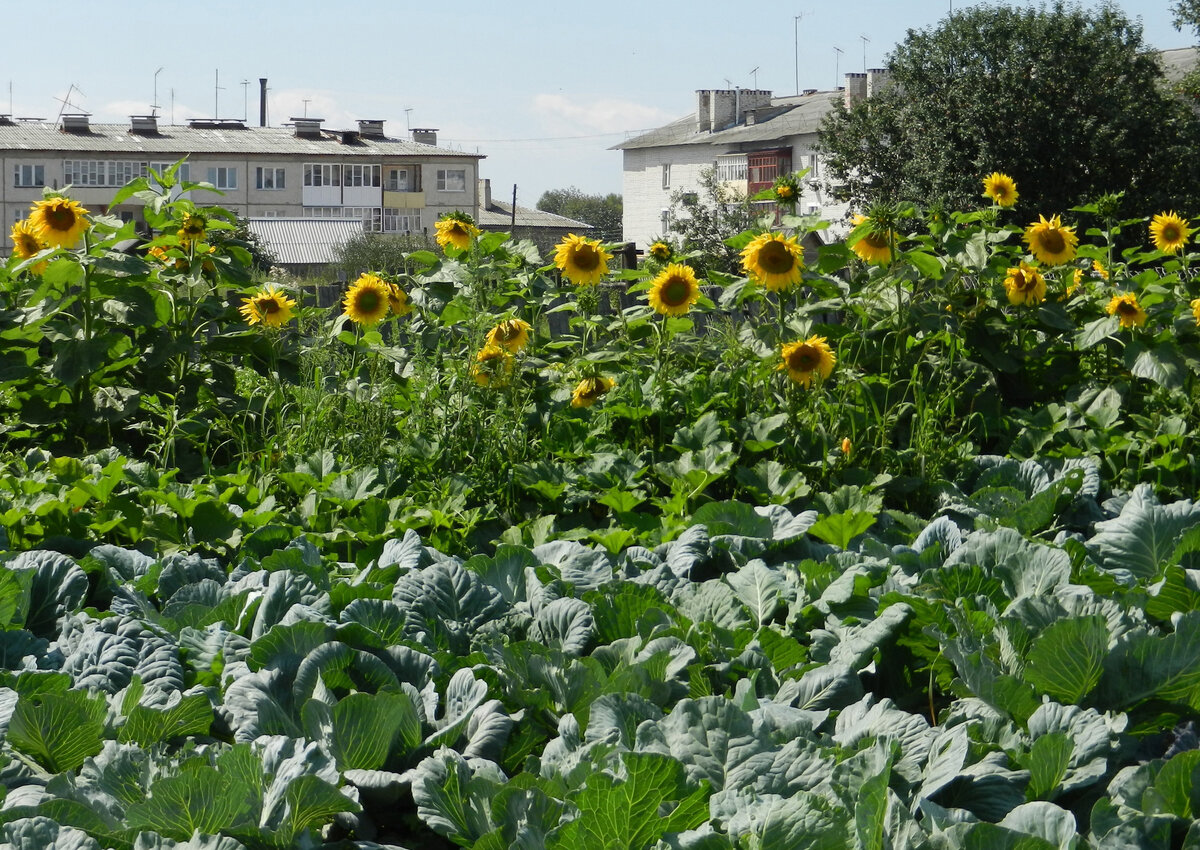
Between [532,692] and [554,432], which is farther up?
[554,432]

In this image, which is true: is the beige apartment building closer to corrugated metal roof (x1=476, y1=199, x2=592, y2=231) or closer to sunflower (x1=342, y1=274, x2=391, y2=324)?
corrugated metal roof (x1=476, y1=199, x2=592, y2=231)

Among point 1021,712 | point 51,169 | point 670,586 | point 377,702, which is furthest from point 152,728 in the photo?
point 51,169

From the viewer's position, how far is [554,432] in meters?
3.44

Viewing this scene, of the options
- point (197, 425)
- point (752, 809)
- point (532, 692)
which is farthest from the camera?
point (197, 425)

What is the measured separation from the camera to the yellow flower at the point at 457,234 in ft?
14.5

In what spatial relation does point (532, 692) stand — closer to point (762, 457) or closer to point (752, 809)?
point (752, 809)

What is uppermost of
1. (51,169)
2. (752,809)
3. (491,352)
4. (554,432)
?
(51,169)

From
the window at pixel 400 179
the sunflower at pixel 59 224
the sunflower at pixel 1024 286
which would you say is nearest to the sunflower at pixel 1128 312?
the sunflower at pixel 1024 286

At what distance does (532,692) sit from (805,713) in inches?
12.5

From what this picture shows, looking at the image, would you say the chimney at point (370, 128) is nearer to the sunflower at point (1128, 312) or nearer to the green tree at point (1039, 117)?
the green tree at point (1039, 117)

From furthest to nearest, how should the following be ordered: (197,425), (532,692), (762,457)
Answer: (197,425) → (762,457) → (532,692)

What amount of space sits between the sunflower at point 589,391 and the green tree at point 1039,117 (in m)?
22.1

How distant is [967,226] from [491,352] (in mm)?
2161

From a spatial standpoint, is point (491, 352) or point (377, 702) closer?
point (377, 702)
